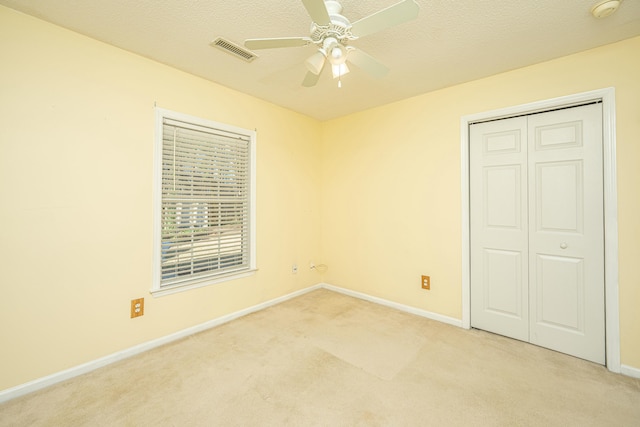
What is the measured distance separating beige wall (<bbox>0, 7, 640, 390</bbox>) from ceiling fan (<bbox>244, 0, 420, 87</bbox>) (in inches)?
56.4

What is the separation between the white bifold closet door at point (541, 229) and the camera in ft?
7.24

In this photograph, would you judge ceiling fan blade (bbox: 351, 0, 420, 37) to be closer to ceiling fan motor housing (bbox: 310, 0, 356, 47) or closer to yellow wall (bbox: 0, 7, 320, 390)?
ceiling fan motor housing (bbox: 310, 0, 356, 47)

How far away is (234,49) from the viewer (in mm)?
2199

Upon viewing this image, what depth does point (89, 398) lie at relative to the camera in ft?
5.84

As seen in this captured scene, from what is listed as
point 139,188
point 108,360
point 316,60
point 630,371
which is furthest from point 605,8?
point 108,360

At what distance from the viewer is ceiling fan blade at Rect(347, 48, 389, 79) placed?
172cm

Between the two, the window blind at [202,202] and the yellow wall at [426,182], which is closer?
the yellow wall at [426,182]

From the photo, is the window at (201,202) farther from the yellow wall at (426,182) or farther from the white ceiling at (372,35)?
the yellow wall at (426,182)

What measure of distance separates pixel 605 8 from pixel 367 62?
4.89ft

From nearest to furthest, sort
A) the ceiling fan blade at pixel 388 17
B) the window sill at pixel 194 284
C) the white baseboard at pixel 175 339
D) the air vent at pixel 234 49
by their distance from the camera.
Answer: the ceiling fan blade at pixel 388 17
the white baseboard at pixel 175 339
the air vent at pixel 234 49
the window sill at pixel 194 284

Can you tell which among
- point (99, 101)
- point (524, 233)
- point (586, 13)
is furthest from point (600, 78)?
point (99, 101)

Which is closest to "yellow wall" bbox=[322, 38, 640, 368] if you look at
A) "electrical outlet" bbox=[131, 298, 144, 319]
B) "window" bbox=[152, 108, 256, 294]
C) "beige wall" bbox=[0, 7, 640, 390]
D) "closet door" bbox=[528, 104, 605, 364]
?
"beige wall" bbox=[0, 7, 640, 390]

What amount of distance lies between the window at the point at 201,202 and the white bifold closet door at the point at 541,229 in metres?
2.49

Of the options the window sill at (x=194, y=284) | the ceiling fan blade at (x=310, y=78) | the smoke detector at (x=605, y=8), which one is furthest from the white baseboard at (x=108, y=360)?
the smoke detector at (x=605, y=8)
